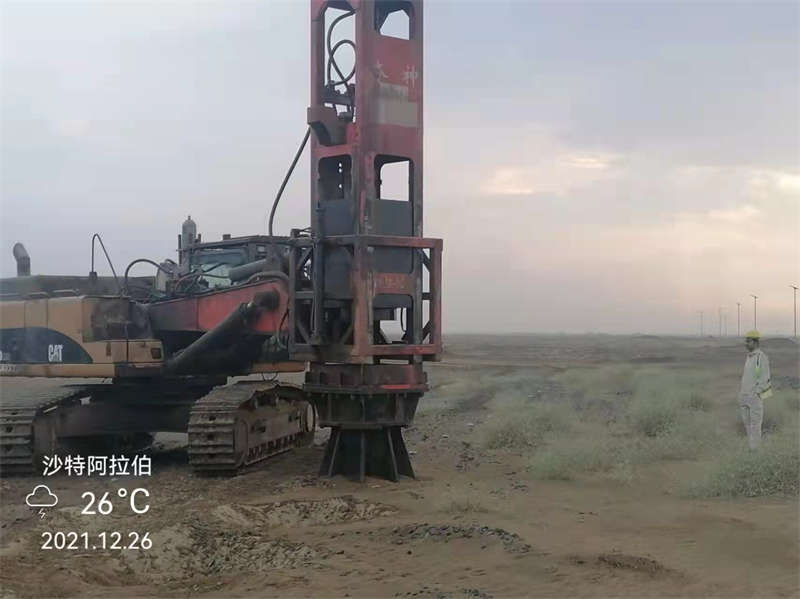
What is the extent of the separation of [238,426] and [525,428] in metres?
5.98

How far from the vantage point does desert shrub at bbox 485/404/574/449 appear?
46.9 ft

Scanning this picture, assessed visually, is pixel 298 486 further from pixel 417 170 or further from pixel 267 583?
pixel 417 170

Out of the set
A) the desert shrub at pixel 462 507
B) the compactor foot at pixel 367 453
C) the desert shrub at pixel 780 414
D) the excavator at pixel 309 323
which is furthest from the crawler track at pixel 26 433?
the desert shrub at pixel 780 414

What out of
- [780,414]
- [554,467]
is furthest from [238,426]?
[780,414]

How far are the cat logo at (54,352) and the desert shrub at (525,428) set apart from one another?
654 centimetres

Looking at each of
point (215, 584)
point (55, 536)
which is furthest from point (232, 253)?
point (215, 584)

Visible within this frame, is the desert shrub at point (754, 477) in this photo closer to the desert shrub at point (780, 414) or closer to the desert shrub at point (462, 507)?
the desert shrub at point (462, 507)

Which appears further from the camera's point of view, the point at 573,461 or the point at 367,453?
the point at 573,461

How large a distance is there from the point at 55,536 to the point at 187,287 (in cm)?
423

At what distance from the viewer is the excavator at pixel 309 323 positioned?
9750mm

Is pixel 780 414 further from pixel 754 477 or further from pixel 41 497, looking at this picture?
pixel 41 497

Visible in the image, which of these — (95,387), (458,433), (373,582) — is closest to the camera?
(373,582)

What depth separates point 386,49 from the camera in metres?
9.88

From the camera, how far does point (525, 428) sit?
14945 millimetres
